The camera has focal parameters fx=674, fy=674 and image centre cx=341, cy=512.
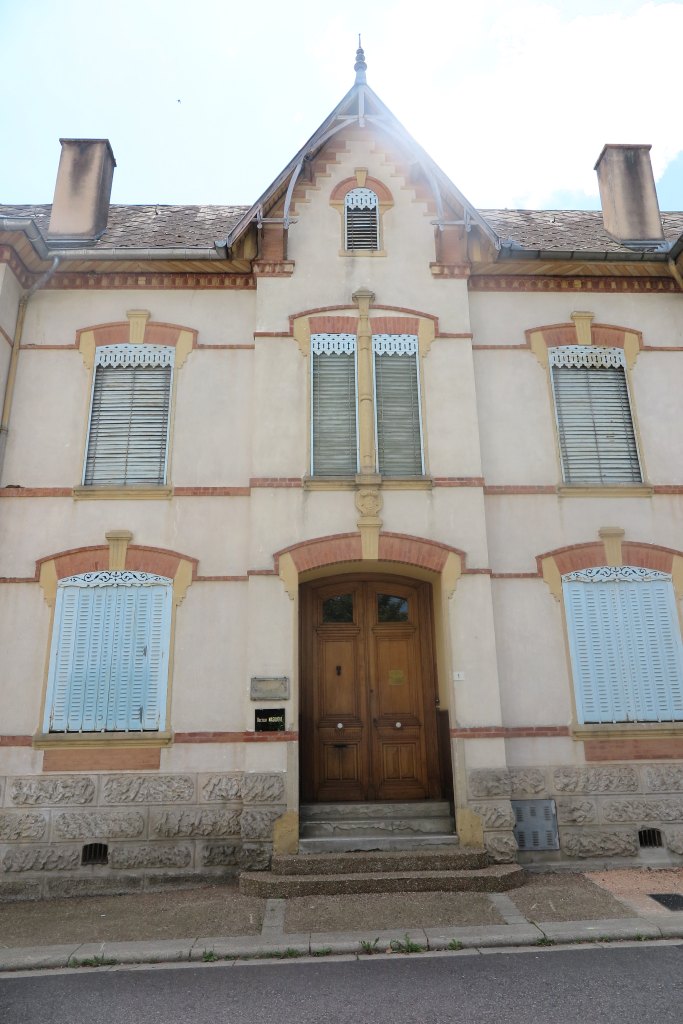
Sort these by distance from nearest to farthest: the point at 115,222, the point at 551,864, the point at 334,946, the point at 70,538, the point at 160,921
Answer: the point at 334,946 < the point at 160,921 < the point at 551,864 < the point at 70,538 < the point at 115,222

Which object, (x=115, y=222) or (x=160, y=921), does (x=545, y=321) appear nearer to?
(x=115, y=222)

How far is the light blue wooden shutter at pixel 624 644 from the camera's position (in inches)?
340

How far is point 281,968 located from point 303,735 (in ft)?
11.9

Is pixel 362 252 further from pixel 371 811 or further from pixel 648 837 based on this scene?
pixel 648 837

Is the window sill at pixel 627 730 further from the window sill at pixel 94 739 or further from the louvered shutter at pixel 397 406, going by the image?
the window sill at pixel 94 739

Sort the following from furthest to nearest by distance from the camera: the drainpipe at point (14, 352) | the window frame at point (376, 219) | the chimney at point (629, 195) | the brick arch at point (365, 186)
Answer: the chimney at point (629, 195) → the brick arch at point (365, 186) → the window frame at point (376, 219) → the drainpipe at point (14, 352)

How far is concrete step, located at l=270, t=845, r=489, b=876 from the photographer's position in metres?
7.35

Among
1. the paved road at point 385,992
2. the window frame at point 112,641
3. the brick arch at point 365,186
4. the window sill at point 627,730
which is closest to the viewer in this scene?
the paved road at point 385,992

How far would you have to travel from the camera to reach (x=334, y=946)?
5785mm

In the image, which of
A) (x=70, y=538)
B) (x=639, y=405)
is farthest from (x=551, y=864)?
(x=70, y=538)

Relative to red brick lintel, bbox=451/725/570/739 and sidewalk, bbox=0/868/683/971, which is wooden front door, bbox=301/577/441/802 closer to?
red brick lintel, bbox=451/725/570/739

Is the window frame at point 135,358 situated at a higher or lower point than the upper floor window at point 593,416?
higher

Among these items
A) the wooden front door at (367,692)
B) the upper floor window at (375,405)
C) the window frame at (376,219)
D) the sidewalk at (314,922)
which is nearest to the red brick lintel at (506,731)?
the wooden front door at (367,692)

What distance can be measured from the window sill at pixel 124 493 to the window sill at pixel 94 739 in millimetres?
2971
